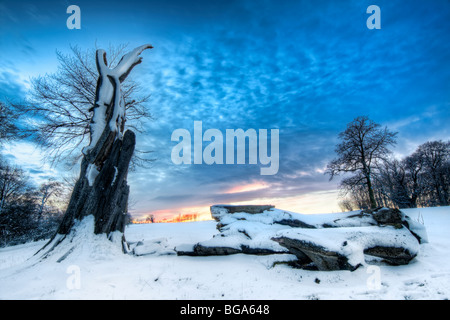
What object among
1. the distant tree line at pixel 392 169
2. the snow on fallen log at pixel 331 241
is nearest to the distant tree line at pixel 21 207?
the snow on fallen log at pixel 331 241

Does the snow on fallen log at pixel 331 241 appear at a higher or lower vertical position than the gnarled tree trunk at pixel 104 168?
lower

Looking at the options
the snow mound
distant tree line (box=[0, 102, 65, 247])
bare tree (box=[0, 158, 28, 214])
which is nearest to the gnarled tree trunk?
the snow mound

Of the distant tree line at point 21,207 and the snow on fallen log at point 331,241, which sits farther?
the distant tree line at point 21,207

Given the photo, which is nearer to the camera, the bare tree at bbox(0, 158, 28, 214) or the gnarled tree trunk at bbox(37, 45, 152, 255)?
the gnarled tree trunk at bbox(37, 45, 152, 255)

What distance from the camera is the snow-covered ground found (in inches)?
155

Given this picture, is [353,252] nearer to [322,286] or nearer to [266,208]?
[322,286]

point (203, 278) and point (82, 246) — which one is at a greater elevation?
point (82, 246)

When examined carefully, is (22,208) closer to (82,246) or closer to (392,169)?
(82,246)

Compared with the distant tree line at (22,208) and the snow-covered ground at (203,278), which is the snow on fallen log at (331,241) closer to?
the snow-covered ground at (203,278)

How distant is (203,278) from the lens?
5.10 meters

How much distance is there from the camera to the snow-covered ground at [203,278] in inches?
155

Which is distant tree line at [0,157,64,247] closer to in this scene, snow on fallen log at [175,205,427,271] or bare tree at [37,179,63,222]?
bare tree at [37,179,63,222]

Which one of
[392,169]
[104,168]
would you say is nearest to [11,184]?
[104,168]
